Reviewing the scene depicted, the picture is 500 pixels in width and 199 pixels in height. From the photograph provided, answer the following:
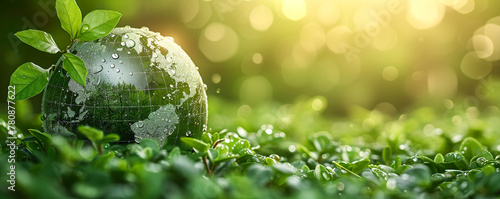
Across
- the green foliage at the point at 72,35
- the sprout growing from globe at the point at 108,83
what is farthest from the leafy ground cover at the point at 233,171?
the green foliage at the point at 72,35

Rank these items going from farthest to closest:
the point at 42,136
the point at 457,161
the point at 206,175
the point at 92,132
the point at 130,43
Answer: the point at 457,161, the point at 130,43, the point at 42,136, the point at 206,175, the point at 92,132

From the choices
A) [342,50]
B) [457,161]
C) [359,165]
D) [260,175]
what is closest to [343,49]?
[342,50]

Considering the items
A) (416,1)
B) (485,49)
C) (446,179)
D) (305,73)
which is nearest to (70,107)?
(446,179)

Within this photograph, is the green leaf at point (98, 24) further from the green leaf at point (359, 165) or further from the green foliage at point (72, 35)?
the green leaf at point (359, 165)

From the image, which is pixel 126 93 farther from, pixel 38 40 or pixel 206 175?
pixel 206 175

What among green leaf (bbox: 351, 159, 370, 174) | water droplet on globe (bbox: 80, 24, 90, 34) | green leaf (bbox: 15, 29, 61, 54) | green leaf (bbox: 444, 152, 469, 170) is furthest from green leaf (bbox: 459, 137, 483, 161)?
green leaf (bbox: 15, 29, 61, 54)

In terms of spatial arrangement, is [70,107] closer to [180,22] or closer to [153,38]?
[153,38]
